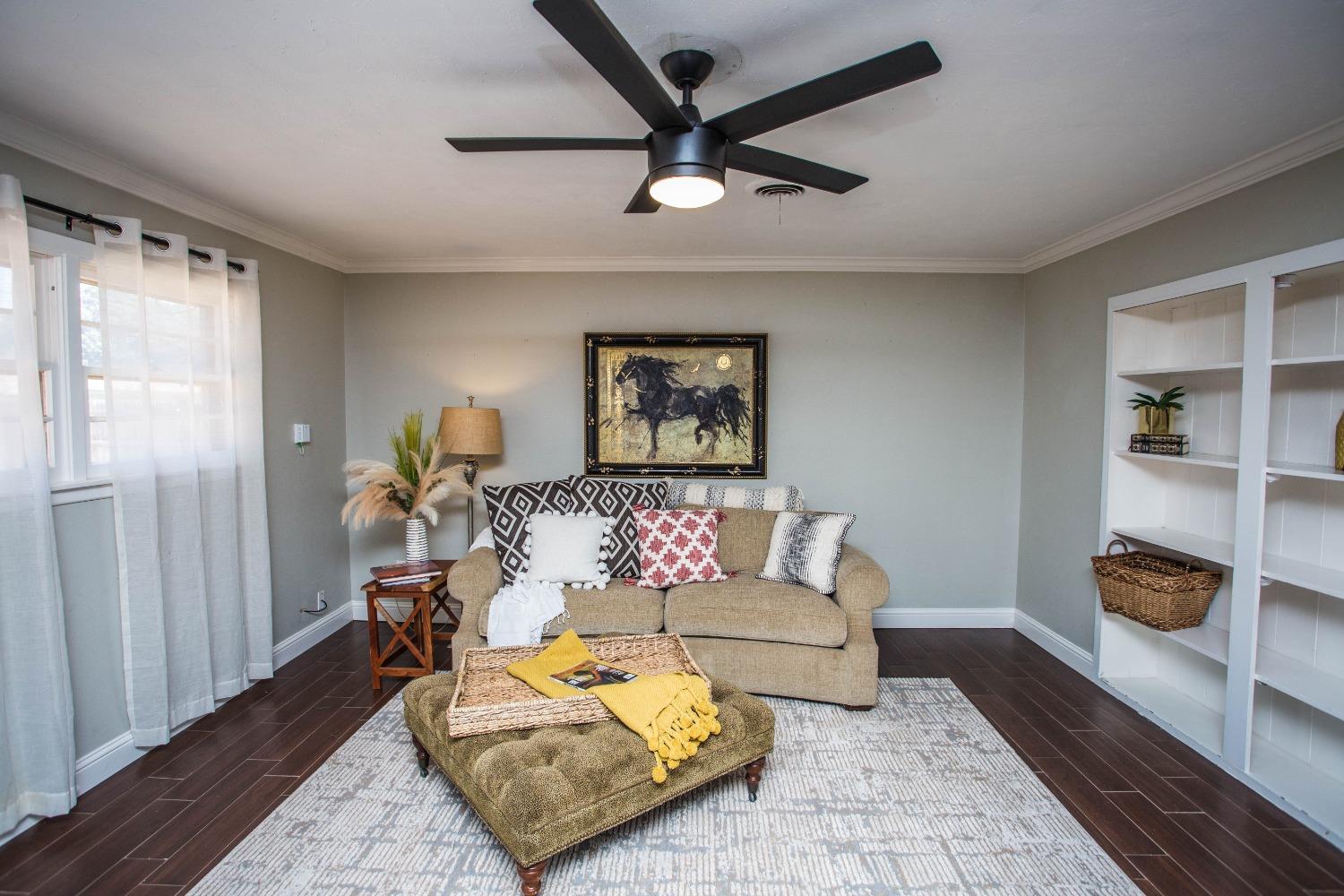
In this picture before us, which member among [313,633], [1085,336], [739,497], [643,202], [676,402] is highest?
[643,202]

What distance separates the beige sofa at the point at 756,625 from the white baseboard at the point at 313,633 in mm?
1125

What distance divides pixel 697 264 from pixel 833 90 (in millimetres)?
2678

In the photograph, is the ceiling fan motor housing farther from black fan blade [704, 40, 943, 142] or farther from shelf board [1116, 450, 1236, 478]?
shelf board [1116, 450, 1236, 478]

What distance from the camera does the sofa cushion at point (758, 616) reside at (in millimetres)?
3016

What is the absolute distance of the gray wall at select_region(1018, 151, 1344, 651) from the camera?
238cm

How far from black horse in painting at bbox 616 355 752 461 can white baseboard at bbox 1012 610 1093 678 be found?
2.10m

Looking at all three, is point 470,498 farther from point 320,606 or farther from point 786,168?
point 786,168

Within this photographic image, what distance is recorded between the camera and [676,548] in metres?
3.35

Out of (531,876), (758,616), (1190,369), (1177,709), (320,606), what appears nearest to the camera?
(531,876)

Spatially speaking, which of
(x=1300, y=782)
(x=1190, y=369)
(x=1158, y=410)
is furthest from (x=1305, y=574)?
(x=1158, y=410)

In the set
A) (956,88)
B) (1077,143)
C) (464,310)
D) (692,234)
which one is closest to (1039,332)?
(1077,143)

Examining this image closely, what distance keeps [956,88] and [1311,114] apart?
1.22 meters

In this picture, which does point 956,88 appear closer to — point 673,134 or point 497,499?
point 673,134

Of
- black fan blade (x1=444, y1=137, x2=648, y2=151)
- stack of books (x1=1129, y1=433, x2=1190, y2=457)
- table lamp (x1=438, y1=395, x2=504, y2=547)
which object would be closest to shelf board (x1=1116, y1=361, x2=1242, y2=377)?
stack of books (x1=1129, y1=433, x2=1190, y2=457)
